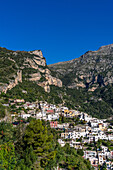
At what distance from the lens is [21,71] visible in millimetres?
94250

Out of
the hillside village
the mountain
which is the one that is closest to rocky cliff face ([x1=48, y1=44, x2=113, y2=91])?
the mountain

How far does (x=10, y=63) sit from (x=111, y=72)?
84426 mm

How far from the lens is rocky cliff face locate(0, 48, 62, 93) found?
73938 mm

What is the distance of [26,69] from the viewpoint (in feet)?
341

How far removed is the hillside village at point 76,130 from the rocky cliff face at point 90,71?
7227 centimetres

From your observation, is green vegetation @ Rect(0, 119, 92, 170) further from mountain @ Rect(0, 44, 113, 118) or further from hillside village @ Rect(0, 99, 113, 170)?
mountain @ Rect(0, 44, 113, 118)

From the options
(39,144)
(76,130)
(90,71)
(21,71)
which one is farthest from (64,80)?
(39,144)

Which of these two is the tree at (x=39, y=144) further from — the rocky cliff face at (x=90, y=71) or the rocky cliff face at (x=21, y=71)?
the rocky cliff face at (x=90, y=71)

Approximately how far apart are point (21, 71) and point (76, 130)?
5187 centimetres

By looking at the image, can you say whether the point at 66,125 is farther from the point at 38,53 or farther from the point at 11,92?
the point at 38,53

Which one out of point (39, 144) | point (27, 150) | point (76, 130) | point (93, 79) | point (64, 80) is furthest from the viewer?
point (64, 80)

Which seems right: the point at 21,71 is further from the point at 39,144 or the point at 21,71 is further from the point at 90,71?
the point at 90,71

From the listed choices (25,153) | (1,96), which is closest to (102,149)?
(25,153)

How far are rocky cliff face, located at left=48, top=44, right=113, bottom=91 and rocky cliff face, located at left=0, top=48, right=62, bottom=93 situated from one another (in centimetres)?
2463
